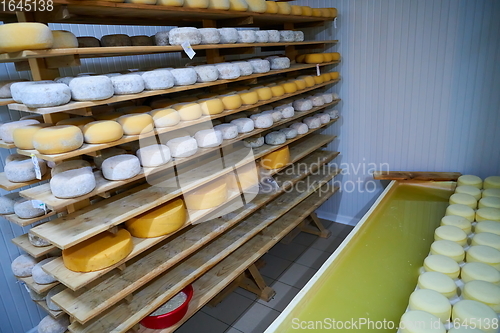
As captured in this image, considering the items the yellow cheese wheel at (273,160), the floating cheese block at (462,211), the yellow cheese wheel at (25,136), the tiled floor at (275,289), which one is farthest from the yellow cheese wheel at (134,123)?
the floating cheese block at (462,211)

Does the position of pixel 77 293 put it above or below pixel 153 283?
above

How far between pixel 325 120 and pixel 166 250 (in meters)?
2.15

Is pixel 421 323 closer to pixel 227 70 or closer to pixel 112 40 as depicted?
pixel 227 70

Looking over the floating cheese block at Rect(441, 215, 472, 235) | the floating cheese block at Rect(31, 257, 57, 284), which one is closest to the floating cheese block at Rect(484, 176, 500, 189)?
the floating cheese block at Rect(441, 215, 472, 235)

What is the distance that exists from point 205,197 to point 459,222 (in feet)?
A: 6.01

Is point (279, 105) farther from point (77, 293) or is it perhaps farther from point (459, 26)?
point (77, 293)

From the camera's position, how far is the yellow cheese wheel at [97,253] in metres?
1.88

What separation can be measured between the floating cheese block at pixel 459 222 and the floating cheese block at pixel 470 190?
1.47 feet

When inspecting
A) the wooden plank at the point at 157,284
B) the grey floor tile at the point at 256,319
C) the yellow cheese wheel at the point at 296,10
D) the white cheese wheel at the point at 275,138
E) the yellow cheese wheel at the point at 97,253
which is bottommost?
the grey floor tile at the point at 256,319

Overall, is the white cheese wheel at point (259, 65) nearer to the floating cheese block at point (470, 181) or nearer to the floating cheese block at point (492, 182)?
the floating cheese block at point (470, 181)

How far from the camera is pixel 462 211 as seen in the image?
262 cm

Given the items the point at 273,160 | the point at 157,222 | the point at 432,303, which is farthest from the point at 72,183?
the point at 432,303

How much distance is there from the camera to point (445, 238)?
7.66 ft

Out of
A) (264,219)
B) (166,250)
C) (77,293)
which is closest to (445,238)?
(264,219)
